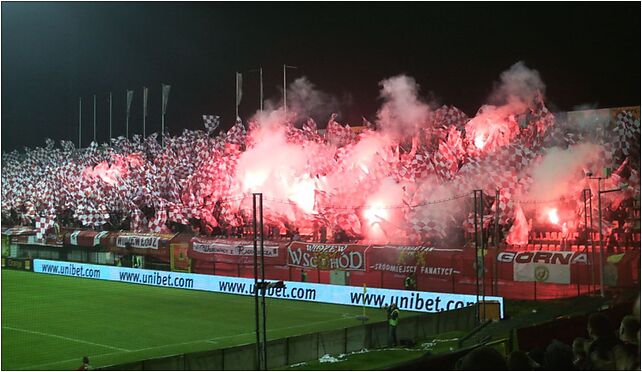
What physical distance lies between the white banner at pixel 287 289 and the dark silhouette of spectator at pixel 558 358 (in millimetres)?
14341

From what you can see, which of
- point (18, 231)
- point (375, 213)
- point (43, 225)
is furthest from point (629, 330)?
point (18, 231)

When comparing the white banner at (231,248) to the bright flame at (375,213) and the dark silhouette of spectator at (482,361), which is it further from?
the dark silhouette of spectator at (482,361)

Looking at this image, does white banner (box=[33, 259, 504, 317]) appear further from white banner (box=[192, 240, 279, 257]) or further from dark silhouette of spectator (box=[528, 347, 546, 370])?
dark silhouette of spectator (box=[528, 347, 546, 370])

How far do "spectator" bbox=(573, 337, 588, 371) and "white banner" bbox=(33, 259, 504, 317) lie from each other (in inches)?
529

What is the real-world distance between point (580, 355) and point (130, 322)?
19.2 meters

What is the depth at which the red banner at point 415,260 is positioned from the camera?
2555 cm

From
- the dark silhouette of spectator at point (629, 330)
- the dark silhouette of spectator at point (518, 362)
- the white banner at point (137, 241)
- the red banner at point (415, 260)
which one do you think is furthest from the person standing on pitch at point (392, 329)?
the white banner at point (137, 241)

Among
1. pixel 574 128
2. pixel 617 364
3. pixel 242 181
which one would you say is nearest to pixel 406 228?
pixel 574 128

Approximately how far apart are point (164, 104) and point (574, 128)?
2610 centimetres

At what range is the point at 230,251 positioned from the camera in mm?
32625

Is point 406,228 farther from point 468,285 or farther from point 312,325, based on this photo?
point 312,325

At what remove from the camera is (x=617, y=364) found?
22.6 ft

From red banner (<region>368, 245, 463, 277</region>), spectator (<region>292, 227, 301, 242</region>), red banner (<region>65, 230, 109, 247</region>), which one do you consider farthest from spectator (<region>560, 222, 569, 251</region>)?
red banner (<region>65, 230, 109, 247</region>)

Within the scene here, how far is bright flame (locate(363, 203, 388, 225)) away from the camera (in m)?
35.4
